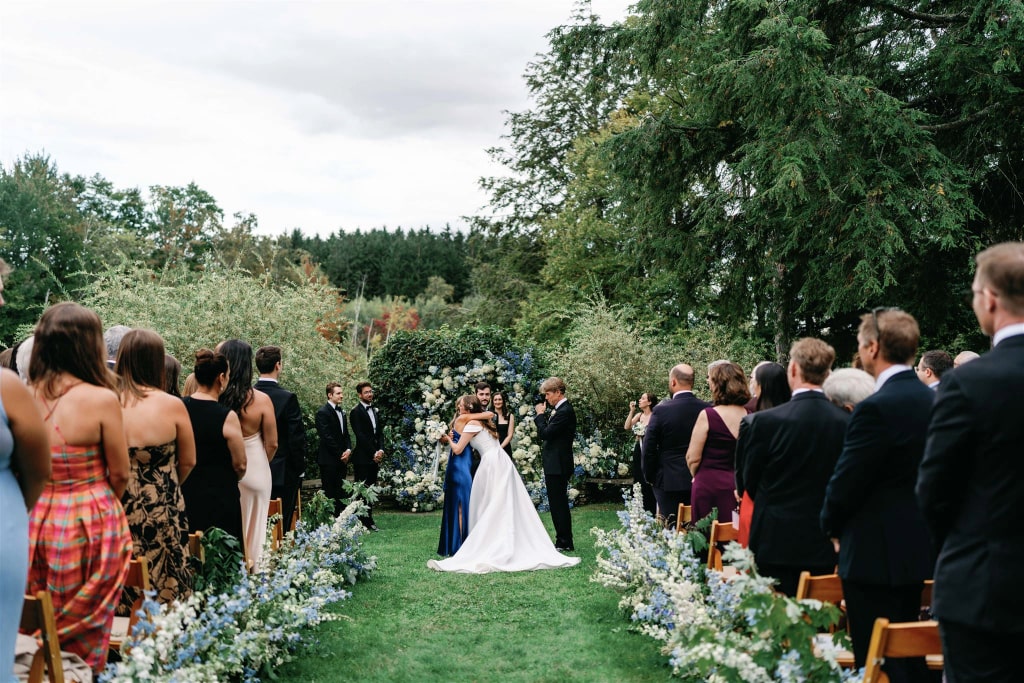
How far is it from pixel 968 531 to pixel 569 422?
27.8 ft

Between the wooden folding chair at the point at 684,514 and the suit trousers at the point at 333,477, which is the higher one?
the wooden folding chair at the point at 684,514

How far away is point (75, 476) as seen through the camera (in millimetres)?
3988

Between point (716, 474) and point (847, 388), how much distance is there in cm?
188

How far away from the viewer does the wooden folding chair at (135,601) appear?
4297 mm

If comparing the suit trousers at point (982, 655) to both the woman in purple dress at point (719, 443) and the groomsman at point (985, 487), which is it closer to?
the groomsman at point (985, 487)

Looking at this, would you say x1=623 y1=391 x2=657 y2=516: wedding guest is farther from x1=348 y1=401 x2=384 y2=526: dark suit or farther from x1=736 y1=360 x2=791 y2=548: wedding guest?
x1=736 y1=360 x2=791 y2=548: wedding guest

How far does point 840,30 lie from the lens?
596 inches

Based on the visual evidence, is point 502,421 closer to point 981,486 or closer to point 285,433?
point 285,433

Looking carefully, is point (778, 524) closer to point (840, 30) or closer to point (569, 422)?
point (569, 422)

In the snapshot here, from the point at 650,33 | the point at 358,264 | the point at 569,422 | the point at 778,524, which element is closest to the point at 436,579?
the point at 569,422

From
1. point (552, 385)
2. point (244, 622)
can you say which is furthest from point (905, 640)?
point (552, 385)

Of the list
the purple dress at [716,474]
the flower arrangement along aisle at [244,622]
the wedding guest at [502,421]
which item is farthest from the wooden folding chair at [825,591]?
the wedding guest at [502,421]

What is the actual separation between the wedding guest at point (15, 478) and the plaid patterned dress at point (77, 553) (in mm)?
815

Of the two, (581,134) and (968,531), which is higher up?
(581,134)
